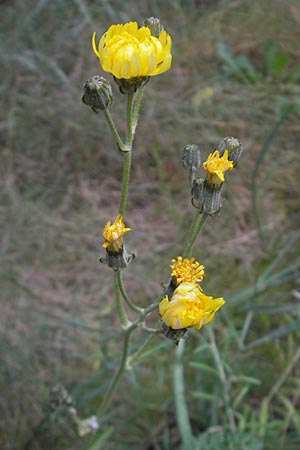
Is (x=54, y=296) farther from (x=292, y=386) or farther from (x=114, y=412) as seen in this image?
(x=292, y=386)

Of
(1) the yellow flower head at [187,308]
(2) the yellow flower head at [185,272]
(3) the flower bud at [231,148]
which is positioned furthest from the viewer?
(3) the flower bud at [231,148]

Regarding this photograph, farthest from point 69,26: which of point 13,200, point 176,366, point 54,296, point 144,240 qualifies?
point 176,366

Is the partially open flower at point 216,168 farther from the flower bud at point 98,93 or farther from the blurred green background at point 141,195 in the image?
the blurred green background at point 141,195

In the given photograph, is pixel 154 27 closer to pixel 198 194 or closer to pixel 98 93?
pixel 98 93

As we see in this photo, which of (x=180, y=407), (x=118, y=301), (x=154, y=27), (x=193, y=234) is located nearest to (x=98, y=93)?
(x=154, y=27)

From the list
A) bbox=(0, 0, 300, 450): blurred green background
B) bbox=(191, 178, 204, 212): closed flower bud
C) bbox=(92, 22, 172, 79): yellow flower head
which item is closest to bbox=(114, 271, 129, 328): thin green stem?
bbox=(191, 178, 204, 212): closed flower bud

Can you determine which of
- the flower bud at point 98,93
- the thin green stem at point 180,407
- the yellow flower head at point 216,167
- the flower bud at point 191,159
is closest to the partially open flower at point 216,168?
the yellow flower head at point 216,167
